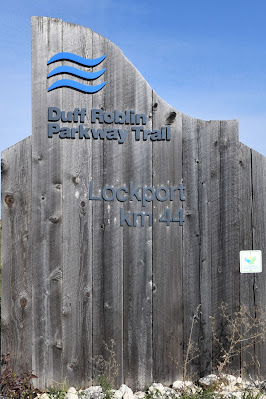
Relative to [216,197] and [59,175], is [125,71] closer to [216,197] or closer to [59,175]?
[59,175]

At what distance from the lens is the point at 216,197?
4027 millimetres

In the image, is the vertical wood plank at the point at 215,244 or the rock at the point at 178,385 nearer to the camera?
the rock at the point at 178,385

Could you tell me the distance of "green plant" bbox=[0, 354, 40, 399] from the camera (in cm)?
360

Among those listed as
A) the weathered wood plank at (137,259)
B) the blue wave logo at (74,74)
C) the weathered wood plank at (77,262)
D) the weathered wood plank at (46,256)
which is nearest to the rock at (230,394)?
the weathered wood plank at (137,259)

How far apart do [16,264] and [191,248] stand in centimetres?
173

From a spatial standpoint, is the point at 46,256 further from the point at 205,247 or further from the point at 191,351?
the point at 191,351

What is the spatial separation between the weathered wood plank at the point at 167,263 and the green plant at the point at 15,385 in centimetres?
121

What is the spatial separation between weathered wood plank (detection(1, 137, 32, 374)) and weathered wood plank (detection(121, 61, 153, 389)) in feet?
3.13

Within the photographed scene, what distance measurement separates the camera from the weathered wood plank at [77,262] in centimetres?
381

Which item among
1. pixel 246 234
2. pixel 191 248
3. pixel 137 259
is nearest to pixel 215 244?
pixel 191 248

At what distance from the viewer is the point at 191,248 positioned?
3.96 m

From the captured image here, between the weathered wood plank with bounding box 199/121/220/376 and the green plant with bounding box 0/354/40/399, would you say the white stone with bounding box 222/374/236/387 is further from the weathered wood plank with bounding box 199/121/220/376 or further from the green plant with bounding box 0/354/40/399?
the green plant with bounding box 0/354/40/399

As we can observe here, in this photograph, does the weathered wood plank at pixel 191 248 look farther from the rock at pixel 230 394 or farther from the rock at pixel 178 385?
the rock at pixel 230 394

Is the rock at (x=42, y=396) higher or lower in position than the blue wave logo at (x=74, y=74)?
lower
